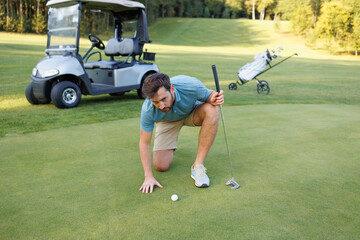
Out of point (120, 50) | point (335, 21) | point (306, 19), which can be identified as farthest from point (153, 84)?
point (306, 19)

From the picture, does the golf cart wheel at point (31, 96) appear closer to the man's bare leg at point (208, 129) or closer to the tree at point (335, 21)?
the man's bare leg at point (208, 129)

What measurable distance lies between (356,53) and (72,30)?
31497 mm

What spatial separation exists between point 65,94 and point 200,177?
181 inches

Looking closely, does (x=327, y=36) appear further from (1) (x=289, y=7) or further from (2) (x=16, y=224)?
(2) (x=16, y=224)

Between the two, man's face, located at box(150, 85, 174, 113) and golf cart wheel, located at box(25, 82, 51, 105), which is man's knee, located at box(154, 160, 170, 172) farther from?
golf cart wheel, located at box(25, 82, 51, 105)

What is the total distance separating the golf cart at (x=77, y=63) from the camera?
638cm

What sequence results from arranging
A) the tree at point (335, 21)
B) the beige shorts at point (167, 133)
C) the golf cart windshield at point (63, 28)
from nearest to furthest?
the beige shorts at point (167, 133), the golf cart windshield at point (63, 28), the tree at point (335, 21)

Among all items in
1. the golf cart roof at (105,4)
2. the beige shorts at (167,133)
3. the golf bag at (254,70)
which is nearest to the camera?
the beige shorts at (167,133)

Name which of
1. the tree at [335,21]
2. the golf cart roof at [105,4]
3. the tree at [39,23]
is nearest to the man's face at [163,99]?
the golf cart roof at [105,4]

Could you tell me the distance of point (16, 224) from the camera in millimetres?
2137

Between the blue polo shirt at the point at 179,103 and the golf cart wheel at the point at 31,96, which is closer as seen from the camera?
the blue polo shirt at the point at 179,103

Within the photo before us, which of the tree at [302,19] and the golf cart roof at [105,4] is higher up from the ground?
the tree at [302,19]

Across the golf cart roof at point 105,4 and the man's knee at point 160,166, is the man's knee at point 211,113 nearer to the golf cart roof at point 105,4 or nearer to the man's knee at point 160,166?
the man's knee at point 160,166

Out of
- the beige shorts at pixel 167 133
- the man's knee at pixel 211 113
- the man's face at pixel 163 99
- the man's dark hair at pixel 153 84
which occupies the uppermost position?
the man's dark hair at pixel 153 84
